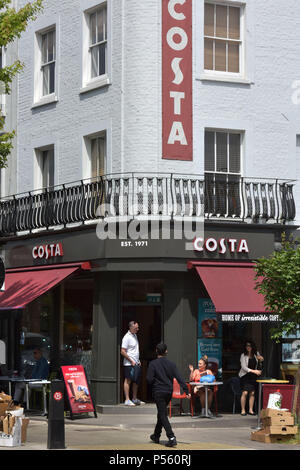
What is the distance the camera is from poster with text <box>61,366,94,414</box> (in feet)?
71.4

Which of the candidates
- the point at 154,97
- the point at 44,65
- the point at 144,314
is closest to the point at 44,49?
the point at 44,65

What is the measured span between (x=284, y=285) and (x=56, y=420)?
5.44 metres

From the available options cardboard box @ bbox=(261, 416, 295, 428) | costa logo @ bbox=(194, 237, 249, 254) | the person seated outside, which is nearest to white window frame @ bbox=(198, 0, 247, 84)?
costa logo @ bbox=(194, 237, 249, 254)

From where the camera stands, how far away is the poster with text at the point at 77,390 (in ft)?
71.4

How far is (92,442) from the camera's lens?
57.8ft

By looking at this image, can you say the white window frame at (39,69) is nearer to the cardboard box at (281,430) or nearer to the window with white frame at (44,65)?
the window with white frame at (44,65)

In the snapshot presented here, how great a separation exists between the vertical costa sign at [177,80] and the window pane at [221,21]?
0.97 m

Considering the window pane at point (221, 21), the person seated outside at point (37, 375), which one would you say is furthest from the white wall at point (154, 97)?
the person seated outside at point (37, 375)

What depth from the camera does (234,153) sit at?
24.8 metres

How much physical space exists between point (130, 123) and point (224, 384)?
6457 millimetres

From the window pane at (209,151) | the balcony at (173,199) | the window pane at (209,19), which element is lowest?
the balcony at (173,199)

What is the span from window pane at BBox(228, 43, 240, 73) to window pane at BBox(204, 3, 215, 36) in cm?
60

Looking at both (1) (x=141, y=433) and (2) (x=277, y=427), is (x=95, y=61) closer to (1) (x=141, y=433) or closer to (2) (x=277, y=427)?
(1) (x=141, y=433)
